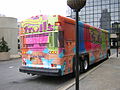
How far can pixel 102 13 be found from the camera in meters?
55.6

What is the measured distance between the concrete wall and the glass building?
3536cm

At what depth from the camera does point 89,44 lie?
10.7m

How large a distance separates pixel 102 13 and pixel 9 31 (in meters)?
40.1

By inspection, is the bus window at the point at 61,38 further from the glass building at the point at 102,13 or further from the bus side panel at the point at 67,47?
the glass building at the point at 102,13

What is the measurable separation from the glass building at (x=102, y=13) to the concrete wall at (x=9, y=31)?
35357mm

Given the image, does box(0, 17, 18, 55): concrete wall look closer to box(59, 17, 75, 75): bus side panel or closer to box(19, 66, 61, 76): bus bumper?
box(19, 66, 61, 76): bus bumper

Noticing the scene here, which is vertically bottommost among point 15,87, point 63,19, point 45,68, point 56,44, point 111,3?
point 15,87

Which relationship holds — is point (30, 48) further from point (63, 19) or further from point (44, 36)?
point (63, 19)

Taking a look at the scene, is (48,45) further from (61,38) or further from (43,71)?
(43,71)

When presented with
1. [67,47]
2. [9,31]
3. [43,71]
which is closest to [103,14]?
[9,31]

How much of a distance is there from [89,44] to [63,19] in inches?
149

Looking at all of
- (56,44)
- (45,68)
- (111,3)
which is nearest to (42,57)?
(45,68)

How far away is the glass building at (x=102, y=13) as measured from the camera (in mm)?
54969

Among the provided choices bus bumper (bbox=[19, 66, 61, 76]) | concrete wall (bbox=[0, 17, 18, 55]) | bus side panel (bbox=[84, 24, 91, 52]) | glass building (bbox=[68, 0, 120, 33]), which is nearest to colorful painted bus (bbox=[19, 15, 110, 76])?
bus bumper (bbox=[19, 66, 61, 76])
